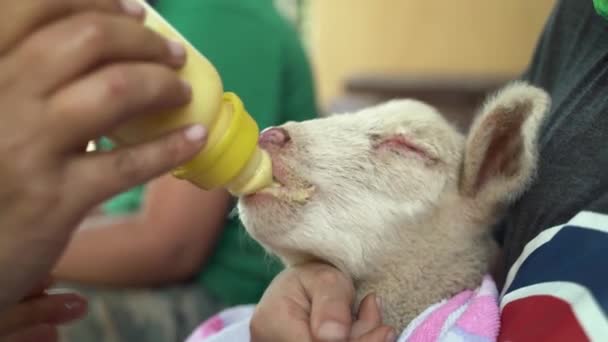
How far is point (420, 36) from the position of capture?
371cm

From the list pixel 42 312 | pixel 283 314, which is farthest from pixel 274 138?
pixel 42 312

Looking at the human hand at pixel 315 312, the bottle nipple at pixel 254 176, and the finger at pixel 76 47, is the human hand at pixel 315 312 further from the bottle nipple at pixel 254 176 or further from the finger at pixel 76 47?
the finger at pixel 76 47

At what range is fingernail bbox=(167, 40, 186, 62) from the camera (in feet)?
1.69

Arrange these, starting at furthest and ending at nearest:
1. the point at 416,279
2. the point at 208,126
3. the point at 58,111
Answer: the point at 416,279, the point at 208,126, the point at 58,111

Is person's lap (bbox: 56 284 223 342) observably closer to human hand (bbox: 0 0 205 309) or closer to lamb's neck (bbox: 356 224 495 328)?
lamb's neck (bbox: 356 224 495 328)

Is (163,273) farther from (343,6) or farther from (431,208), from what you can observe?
(343,6)

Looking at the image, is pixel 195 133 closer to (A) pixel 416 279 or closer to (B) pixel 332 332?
(B) pixel 332 332

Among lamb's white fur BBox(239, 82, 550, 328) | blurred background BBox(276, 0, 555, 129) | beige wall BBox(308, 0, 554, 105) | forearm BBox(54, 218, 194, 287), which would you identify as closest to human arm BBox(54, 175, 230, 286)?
forearm BBox(54, 218, 194, 287)

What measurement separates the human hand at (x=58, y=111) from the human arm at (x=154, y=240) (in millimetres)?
825

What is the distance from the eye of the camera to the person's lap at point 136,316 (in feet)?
4.43

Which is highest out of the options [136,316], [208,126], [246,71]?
[208,126]

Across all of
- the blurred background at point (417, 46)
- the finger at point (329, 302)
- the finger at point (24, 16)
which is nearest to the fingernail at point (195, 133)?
the finger at point (24, 16)

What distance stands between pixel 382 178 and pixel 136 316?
730 mm

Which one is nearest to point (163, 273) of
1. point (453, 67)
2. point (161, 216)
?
point (161, 216)
